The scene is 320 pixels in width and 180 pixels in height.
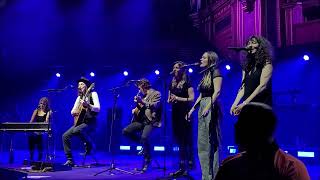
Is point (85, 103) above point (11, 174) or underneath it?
above

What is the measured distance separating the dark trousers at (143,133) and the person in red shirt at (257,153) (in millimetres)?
6159

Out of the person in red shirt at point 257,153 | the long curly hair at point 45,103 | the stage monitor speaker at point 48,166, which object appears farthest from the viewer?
the long curly hair at point 45,103

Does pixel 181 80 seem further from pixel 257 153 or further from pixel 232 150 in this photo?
pixel 257 153

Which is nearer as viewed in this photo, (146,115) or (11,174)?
(11,174)

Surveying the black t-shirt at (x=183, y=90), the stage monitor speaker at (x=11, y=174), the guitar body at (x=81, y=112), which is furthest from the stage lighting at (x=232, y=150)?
the stage monitor speaker at (x=11, y=174)

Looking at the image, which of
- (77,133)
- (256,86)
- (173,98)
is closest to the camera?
(256,86)

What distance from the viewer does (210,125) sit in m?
5.66

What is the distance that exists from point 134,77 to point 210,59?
32.4 ft

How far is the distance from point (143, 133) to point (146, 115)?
0.36 m

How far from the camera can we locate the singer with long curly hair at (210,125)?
5637 mm

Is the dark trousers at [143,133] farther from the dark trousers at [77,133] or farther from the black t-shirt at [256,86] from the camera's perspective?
the black t-shirt at [256,86]

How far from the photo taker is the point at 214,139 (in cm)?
565

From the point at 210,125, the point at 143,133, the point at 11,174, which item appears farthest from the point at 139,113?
the point at 210,125

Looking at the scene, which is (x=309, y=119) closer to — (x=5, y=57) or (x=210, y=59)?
(x=210, y=59)
